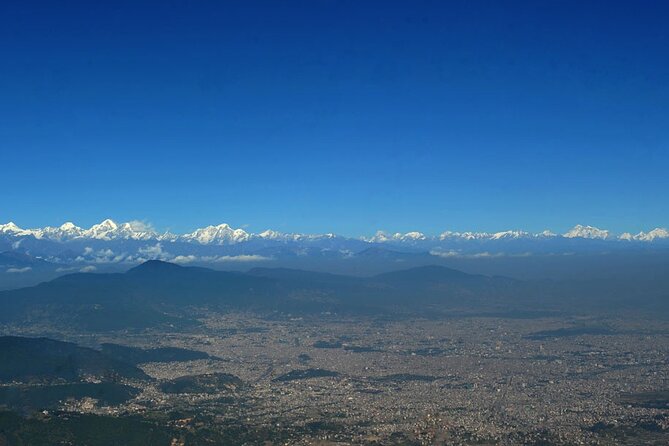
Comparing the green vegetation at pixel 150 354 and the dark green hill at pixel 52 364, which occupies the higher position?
the dark green hill at pixel 52 364

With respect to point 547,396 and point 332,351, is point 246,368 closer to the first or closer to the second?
point 332,351

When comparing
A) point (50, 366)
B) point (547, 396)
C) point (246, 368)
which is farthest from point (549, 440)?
point (50, 366)

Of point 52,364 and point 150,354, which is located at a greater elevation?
point 52,364

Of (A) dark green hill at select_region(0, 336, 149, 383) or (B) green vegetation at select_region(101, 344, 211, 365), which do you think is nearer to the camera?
(A) dark green hill at select_region(0, 336, 149, 383)

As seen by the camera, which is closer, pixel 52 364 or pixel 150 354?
pixel 52 364

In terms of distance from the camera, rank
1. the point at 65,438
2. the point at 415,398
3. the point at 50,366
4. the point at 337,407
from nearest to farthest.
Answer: the point at 65,438
the point at 337,407
the point at 415,398
the point at 50,366

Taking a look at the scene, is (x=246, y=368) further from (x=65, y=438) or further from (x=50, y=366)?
(x=65, y=438)

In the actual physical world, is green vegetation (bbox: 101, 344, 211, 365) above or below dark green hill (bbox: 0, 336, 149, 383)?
below

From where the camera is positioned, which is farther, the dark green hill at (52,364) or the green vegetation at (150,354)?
the green vegetation at (150,354)

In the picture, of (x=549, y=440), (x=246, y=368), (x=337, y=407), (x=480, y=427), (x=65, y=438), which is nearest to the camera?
(x=65, y=438)

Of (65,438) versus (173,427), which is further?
(173,427)
